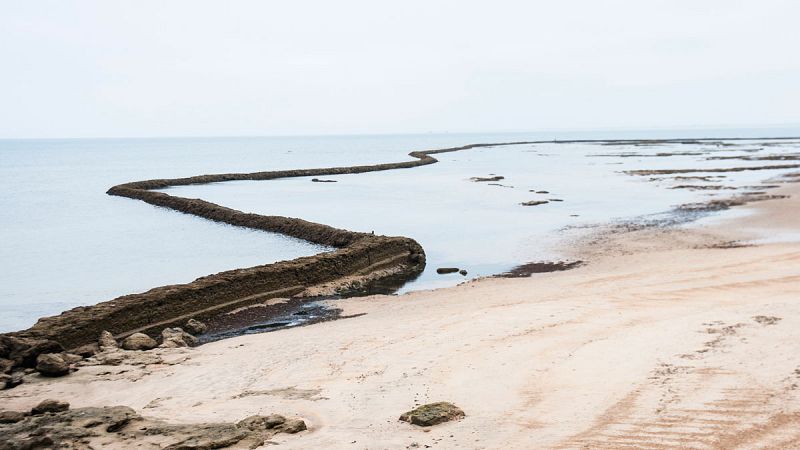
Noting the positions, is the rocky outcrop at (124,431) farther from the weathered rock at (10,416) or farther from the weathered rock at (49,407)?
the weathered rock at (49,407)

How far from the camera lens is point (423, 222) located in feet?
98.6

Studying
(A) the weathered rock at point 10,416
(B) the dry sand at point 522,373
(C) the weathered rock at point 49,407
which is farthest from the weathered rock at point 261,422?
(A) the weathered rock at point 10,416

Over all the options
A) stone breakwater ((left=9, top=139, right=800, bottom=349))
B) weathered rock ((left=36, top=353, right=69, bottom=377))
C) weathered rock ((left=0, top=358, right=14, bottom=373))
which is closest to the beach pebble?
weathered rock ((left=36, top=353, right=69, bottom=377))

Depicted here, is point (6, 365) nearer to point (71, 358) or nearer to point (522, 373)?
point (71, 358)

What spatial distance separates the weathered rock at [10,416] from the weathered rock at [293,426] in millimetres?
3455

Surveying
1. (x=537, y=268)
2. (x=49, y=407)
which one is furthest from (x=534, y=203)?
(x=49, y=407)

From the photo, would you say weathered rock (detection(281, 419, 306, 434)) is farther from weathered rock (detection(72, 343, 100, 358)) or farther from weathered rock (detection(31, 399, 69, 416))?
weathered rock (detection(72, 343, 100, 358))

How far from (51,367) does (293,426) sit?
16.4 ft

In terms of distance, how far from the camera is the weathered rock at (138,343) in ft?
39.0

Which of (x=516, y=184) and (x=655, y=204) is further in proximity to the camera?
(x=516, y=184)

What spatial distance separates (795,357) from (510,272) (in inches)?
386

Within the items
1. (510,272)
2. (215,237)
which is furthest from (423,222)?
(510,272)

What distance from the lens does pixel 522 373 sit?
9.49 m

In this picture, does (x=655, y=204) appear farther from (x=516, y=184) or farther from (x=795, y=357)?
(x=795, y=357)
